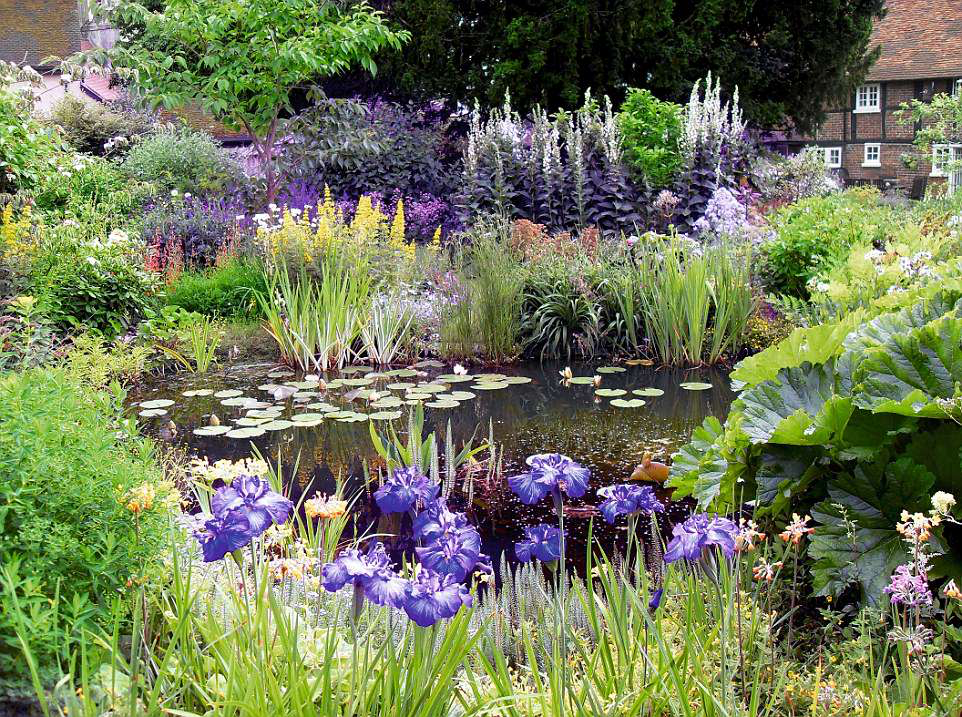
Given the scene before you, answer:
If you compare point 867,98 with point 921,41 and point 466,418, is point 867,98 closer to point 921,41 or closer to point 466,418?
point 921,41

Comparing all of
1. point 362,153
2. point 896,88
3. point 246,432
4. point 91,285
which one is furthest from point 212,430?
point 896,88

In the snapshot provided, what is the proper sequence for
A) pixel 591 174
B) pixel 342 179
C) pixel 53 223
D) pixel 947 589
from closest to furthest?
pixel 947 589, pixel 53 223, pixel 591 174, pixel 342 179

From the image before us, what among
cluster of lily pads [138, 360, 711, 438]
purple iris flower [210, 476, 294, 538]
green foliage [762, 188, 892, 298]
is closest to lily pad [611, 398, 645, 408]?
cluster of lily pads [138, 360, 711, 438]

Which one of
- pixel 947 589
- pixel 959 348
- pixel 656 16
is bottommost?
pixel 947 589

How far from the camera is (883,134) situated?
1217 inches

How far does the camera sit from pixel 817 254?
719 centimetres

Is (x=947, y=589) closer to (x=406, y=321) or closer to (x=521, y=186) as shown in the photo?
(x=406, y=321)

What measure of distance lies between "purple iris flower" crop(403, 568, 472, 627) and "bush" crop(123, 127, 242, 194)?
10.8 m

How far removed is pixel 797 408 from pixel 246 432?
10.4 ft

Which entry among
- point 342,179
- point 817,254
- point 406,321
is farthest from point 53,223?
point 817,254

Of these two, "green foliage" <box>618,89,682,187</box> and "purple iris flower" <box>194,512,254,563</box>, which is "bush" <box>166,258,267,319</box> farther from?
"purple iris flower" <box>194,512,254,563</box>

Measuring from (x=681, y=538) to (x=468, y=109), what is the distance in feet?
38.5

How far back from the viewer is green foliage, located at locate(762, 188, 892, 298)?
702cm

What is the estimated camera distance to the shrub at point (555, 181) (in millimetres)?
9297
